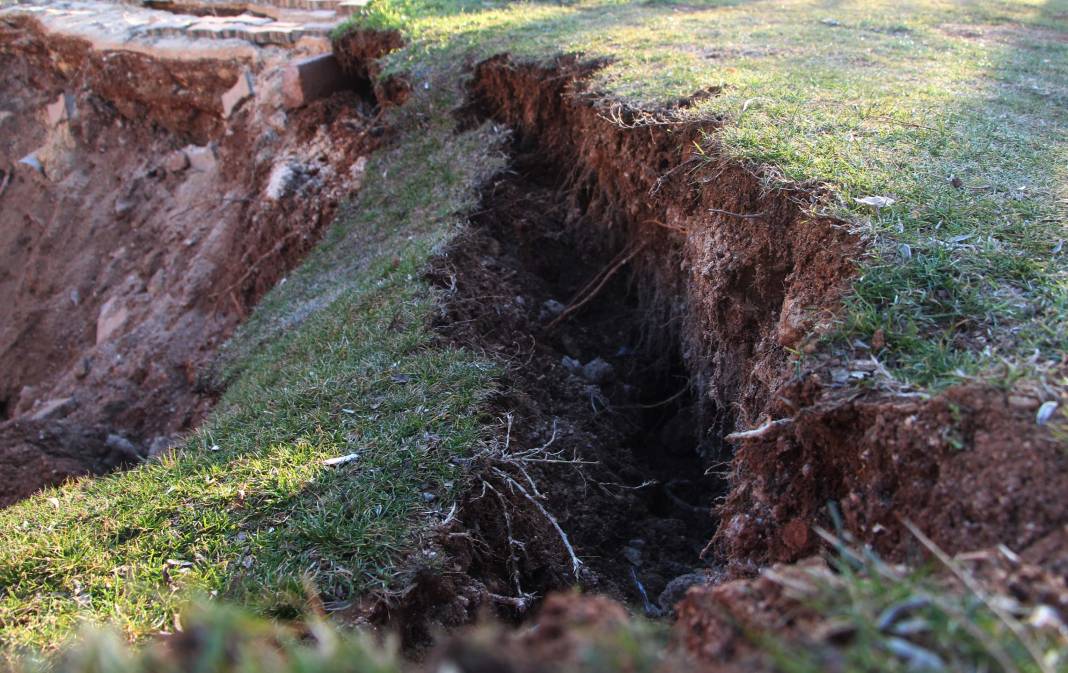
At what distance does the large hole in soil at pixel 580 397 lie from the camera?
3166mm

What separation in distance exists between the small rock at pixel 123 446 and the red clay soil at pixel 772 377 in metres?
3.01

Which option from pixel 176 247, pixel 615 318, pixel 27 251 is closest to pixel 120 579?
pixel 615 318

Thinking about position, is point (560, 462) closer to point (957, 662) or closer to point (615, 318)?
point (615, 318)

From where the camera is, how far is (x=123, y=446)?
17.2 ft

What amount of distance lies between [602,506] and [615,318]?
1.68m

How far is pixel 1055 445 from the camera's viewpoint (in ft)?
6.15

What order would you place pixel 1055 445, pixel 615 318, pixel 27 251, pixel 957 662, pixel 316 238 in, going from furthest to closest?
1. pixel 27 251
2. pixel 316 238
3. pixel 615 318
4. pixel 1055 445
5. pixel 957 662

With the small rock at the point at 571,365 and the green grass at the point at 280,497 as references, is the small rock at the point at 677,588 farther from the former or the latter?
the small rock at the point at 571,365

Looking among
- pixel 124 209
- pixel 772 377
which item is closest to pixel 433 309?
pixel 772 377

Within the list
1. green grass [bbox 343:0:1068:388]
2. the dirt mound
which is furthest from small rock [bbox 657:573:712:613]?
green grass [bbox 343:0:1068:388]

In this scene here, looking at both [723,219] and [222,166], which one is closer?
[723,219]

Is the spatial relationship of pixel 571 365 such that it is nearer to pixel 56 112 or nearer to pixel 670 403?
pixel 670 403

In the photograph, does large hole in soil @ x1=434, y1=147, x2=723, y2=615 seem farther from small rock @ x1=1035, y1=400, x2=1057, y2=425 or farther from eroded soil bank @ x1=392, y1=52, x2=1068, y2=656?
small rock @ x1=1035, y1=400, x2=1057, y2=425

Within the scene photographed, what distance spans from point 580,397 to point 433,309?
0.85 m
